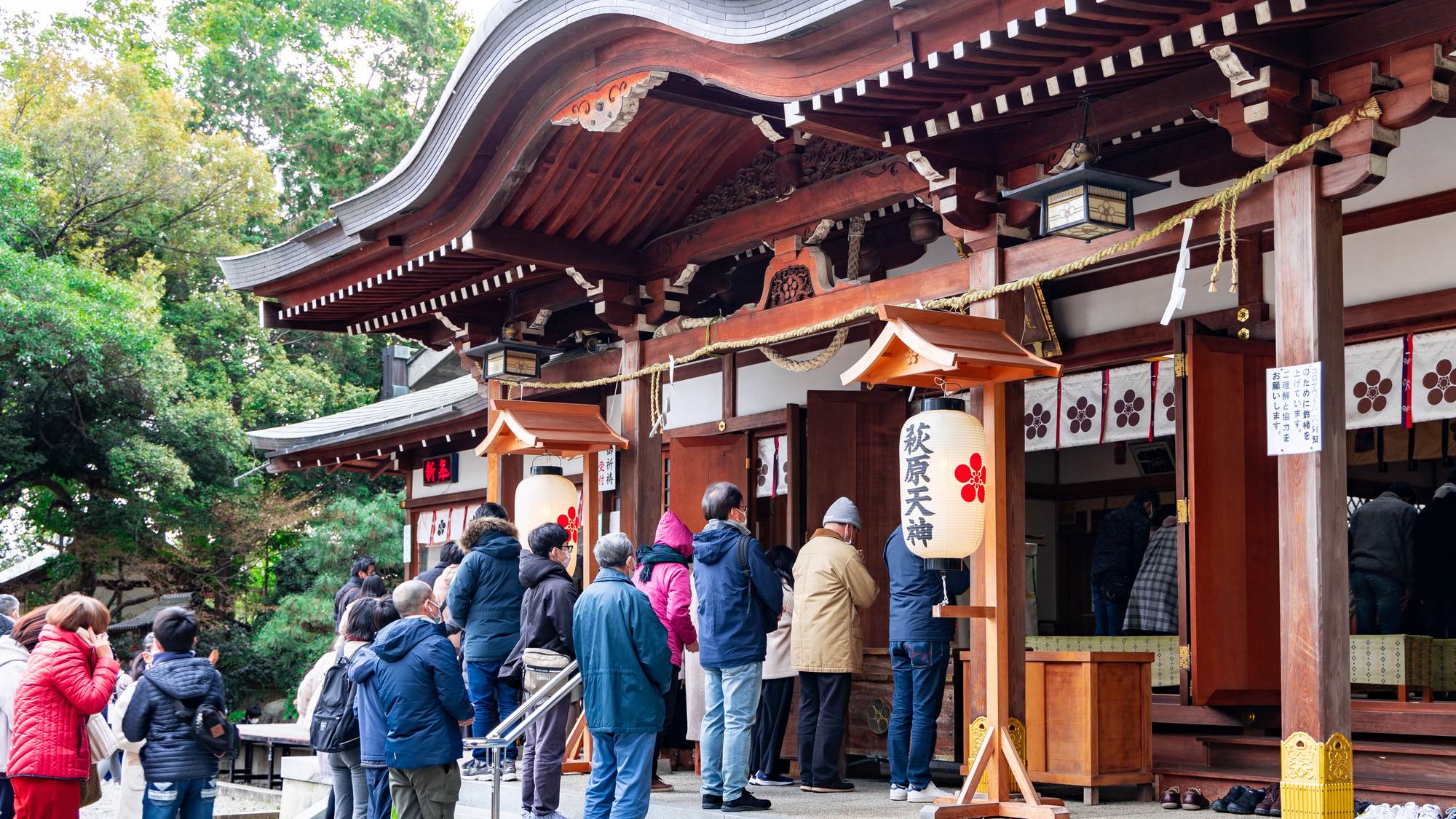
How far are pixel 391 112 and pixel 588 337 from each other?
66.7ft

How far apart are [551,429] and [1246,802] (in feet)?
16.5

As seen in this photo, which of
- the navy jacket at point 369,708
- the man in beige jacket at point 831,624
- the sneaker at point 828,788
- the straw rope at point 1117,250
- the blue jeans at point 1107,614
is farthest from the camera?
the blue jeans at point 1107,614

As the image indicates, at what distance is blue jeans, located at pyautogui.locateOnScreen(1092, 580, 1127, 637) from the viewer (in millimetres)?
10492

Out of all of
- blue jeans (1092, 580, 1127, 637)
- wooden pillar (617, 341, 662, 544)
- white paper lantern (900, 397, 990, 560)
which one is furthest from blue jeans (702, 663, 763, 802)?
blue jeans (1092, 580, 1127, 637)

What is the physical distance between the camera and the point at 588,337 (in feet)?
38.9

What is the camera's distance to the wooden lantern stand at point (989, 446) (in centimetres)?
629

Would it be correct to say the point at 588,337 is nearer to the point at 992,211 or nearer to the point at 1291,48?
the point at 992,211

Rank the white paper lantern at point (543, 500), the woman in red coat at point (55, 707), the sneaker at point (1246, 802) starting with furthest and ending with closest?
the white paper lantern at point (543, 500), the sneaker at point (1246, 802), the woman in red coat at point (55, 707)

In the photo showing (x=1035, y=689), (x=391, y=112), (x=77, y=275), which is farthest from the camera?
(x=391, y=112)

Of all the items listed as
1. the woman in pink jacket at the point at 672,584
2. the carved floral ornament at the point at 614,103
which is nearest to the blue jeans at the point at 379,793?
the woman in pink jacket at the point at 672,584

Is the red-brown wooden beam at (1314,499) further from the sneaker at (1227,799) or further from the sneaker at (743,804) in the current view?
the sneaker at (743,804)

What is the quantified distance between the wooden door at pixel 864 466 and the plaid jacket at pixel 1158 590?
1803 millimetres

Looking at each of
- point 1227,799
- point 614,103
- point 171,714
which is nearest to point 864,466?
point 614,103

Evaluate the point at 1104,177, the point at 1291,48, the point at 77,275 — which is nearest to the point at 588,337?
the point at 1104,177
